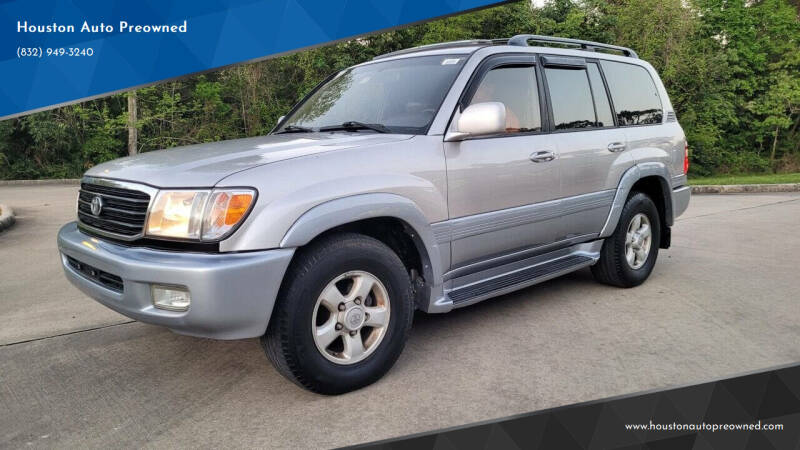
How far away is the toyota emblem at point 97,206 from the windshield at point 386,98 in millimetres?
1439

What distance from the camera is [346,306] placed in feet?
9.78

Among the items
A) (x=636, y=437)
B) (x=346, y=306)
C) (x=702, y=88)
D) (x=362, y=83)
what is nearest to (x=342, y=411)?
(x=346, y=306)

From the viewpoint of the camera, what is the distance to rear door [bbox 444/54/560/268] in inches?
138

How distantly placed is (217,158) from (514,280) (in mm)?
2052

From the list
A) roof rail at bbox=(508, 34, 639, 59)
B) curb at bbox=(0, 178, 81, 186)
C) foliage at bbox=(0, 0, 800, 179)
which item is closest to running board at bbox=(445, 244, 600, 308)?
roof rail at bbox=(508, 34, 639, 59)

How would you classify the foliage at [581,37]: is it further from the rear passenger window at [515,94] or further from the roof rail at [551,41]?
the rear passenger window at [515,94]

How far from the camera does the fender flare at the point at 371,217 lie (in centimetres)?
274

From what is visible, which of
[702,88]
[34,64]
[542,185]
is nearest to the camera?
[542,185]

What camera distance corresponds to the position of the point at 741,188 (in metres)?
14.5

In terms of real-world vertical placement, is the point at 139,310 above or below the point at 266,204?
below

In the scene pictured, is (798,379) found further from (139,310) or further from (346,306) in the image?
(139,310)

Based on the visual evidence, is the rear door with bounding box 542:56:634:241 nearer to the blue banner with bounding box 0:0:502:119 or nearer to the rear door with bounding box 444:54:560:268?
the rear door with bounding box 444:54:560:268

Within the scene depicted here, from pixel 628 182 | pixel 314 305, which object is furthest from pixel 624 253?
Answer: pixel 314 305

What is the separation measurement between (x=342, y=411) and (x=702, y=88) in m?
28.1
